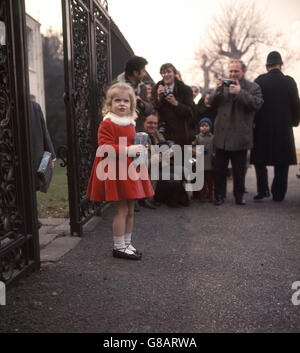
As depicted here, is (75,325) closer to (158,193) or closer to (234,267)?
(234,267)

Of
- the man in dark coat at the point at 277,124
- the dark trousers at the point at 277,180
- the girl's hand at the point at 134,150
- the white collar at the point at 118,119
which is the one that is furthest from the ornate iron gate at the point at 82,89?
the dark trousers at the point at 277,180

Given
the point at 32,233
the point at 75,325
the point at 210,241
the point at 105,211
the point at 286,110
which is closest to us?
the point at 75,325

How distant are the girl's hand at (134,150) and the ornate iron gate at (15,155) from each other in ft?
2.82

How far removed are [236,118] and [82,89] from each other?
8.21ft

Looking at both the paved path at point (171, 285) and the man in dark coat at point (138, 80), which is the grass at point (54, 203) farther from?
the man in dark coat at point (138, 80)

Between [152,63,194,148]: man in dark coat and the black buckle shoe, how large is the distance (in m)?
3.12

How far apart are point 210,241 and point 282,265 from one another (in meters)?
0.97

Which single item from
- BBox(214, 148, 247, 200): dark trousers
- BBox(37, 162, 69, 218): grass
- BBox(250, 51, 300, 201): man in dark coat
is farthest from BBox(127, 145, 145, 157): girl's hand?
BBox(250, 51, 300, 201): man in dark coat

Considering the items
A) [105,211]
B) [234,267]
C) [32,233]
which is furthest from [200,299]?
[105,211]

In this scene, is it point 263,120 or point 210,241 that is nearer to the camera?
point 210,241

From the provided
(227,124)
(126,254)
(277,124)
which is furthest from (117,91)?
(277,124)

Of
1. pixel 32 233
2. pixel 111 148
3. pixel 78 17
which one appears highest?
pixel 78 17

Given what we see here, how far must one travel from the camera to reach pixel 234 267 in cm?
353

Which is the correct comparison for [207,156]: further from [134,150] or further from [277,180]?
[134,150]
